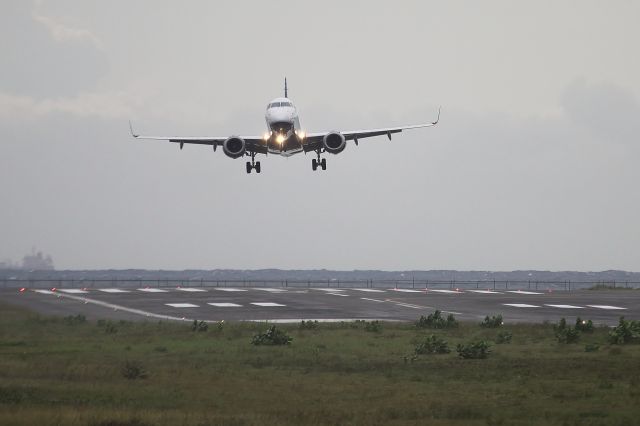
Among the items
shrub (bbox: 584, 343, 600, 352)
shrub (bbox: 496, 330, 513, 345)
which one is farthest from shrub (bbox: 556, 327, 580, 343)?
shrub (bbox: 584, 343, 600, 352)

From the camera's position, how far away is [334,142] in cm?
7062

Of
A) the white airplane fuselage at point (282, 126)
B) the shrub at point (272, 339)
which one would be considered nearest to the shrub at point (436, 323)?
the shrub at point (272, 339)

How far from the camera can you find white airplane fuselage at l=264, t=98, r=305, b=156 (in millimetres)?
69125

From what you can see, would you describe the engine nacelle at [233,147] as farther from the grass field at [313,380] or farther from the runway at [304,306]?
the grass field at [313,380]

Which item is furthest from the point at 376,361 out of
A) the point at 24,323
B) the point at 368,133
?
the point at 368,133

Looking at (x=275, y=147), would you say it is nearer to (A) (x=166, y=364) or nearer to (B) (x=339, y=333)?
(B) (x=339, y=333)

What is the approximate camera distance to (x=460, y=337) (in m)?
48.7

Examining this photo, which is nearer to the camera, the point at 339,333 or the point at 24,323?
the point at 339,333

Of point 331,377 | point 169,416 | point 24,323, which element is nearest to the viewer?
point 169,416

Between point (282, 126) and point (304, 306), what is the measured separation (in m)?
17.5

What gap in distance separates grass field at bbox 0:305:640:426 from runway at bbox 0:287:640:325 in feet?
49.0

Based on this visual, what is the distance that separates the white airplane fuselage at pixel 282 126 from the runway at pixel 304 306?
45.3 feet

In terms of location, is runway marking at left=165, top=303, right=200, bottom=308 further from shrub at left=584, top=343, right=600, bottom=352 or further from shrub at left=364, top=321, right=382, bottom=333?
shrub at left=584, top=343, right=600, bottom=352

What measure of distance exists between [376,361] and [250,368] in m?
5.80
